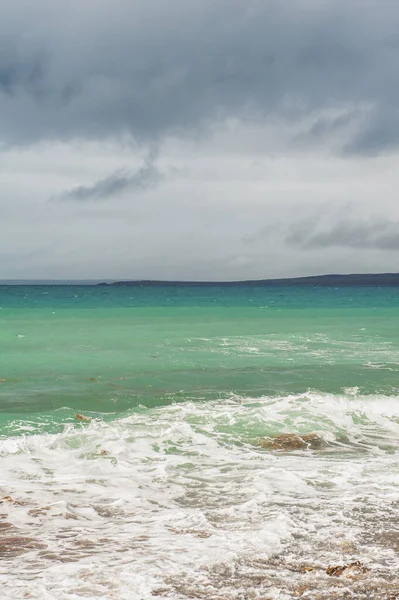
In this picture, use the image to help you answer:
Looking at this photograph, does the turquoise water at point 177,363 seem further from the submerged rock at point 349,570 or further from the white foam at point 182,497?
the submerged rock at point 349,570

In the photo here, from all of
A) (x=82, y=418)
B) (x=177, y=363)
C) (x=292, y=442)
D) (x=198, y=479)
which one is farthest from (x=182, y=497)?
(x=177, y=363)

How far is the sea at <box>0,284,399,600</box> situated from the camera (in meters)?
5.45

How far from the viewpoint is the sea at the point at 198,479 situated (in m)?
5.45

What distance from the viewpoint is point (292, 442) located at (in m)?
11.7

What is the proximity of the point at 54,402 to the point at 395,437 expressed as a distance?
338 inches

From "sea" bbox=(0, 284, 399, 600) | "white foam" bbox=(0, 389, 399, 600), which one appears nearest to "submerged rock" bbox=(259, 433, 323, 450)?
"sea" bbox=(0, 284, 399, 600)

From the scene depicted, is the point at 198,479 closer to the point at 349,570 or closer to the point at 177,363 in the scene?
the point at 349,570

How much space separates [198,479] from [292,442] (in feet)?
10.3

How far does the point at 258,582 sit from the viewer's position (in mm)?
5297

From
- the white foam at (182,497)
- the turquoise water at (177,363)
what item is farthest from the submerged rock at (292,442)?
the turquoise water at (177,363)

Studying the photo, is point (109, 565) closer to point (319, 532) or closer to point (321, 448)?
point (319, 532)

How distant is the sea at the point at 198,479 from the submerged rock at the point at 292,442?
0.06m

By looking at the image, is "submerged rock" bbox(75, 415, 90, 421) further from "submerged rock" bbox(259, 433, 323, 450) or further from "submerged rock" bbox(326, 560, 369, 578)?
"submerged rock" bbox(326, 560, 369, 578)

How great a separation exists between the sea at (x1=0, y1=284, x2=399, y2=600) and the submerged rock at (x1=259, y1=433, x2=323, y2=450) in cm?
6
